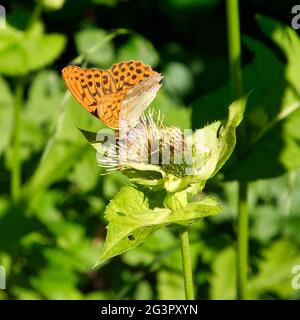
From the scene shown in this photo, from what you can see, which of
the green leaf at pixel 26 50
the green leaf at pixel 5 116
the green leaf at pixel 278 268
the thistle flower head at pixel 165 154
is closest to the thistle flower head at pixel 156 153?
the thistle flower head at pixel 165 154

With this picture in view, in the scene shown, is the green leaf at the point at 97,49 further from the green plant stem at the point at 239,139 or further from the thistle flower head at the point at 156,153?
the thistle flower head at the point at 156,153

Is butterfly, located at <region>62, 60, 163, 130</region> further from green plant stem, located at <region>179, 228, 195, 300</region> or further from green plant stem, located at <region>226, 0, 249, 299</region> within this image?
green plant stem, located at <region>226, 0, 249, 299</region>

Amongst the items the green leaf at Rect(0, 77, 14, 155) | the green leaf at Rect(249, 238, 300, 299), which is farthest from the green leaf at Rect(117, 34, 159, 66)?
the green leaf at Rect(249, 238, 300, 299)

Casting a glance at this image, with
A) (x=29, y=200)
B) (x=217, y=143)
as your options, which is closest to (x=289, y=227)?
(x=29, y=200)

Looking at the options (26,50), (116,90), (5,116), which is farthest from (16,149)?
(116,90)

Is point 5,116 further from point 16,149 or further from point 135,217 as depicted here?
point 135,217
